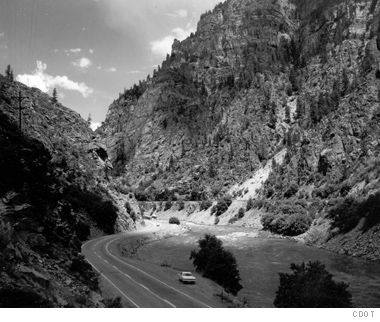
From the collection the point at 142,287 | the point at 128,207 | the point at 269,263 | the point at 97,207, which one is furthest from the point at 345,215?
the point at 128,207

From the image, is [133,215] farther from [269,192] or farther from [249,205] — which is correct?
[269,192]

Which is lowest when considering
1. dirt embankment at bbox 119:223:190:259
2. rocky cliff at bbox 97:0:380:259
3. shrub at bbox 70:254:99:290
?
dirt embankment at bbox 119:223:190:259

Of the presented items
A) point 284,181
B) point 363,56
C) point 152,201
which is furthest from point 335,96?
point 152,201

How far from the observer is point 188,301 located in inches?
845

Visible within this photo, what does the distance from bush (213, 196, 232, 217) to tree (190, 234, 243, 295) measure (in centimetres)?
6920

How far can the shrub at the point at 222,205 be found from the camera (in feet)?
350

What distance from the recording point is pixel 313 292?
2016cm

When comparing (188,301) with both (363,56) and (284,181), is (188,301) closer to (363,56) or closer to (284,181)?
(284,181)

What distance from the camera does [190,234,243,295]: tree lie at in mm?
30792

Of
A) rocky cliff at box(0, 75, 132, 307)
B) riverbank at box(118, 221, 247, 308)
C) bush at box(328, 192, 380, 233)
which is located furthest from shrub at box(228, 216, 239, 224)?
rocky cliff at box(0, 75, 132, 307)

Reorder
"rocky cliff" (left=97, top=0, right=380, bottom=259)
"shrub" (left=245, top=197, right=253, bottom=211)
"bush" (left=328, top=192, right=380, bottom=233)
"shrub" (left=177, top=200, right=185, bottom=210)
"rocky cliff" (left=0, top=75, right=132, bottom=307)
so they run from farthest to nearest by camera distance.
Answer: "shrub" (left=177, top=200, right=185, bottom=210)
"shrub" (left=245, top=197, right=253, bottom=211)
"rocky cliff" (left=97, top=0, right=380, bottom=259)
"bush" (left=328, top=192, right=380, bottom=233)
"rocky cliff" (left=0, top=75, right=132, bottom=307)

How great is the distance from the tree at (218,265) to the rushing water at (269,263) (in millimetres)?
1229

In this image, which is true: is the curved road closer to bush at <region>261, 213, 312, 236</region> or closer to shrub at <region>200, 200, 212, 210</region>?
bush at <region>261, 213, 312, 236</region>

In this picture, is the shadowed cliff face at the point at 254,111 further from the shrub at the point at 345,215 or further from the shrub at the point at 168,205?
the shrub at the point at 345,215
